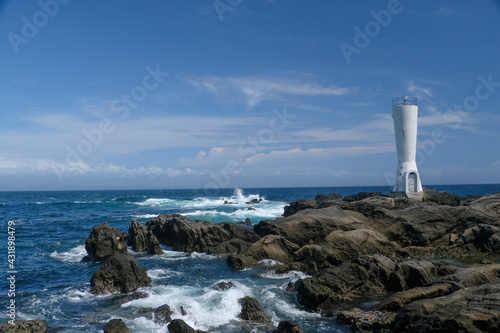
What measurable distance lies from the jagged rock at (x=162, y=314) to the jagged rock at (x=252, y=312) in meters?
2.23

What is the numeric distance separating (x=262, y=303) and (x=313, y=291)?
191cm

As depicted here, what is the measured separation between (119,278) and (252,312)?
20.6 ft

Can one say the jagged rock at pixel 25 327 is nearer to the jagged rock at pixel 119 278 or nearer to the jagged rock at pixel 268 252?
the jagged rock at pixel 119 278

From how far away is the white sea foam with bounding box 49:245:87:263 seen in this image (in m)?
21.0

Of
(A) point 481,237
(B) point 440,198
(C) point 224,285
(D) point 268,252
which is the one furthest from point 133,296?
(B) point 440,198

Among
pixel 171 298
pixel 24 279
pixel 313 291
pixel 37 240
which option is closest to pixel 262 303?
pixel 313 291

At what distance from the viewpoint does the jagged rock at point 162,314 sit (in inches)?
439

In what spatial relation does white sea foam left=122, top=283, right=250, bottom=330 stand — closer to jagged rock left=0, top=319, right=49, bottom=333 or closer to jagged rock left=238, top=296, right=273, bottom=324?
jagged rock left=238, top=296, right=273, bottom=324

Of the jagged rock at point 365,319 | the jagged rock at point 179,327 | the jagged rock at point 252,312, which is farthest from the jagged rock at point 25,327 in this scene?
the jagged rock at point 365,319

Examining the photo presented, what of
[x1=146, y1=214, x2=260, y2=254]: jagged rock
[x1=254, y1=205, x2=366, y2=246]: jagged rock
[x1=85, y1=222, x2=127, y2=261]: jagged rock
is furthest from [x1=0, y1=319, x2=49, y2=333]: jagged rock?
[x1=254, y1=205, x2=366, y2=246]: jagged rock

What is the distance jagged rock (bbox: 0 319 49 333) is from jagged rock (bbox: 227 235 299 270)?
9218mm

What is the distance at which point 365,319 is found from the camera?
10445mm

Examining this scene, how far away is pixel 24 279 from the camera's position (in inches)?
653

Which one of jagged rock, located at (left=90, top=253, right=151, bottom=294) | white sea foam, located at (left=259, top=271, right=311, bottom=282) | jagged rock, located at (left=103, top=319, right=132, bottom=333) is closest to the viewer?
jagged rock, located at (left=103, top=319, right=132, bottom=333)
